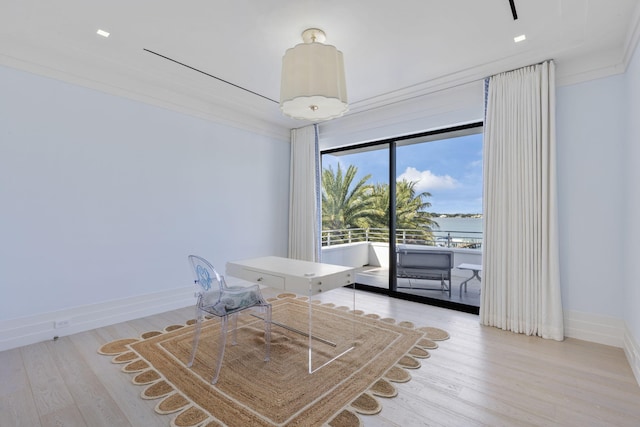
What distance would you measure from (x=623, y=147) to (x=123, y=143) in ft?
16.3

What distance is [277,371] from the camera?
229 cm

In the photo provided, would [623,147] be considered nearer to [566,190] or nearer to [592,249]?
[566,190]

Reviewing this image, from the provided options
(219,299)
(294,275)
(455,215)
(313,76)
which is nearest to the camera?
(313,76)

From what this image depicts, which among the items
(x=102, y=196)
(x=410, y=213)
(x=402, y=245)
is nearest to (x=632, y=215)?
(x=410, y=213)

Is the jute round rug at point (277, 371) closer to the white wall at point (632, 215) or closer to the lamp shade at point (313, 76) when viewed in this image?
the white wall at point (632, 215)

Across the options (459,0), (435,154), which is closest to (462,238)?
(435,154)

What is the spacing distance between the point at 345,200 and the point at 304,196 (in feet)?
2.28

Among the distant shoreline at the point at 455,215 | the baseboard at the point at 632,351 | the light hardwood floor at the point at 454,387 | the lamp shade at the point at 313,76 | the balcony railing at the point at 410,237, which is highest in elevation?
the lamp shade at the point at 313,76

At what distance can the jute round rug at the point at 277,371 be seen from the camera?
1819 mm

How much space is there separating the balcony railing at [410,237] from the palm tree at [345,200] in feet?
0.37

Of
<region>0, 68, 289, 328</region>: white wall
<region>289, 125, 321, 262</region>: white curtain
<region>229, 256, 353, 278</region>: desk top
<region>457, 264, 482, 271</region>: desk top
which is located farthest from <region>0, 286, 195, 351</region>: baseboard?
<region>457, 264, 482, 271</region>: desk top

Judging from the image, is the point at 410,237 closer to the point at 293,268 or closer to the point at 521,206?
the point at 521,206

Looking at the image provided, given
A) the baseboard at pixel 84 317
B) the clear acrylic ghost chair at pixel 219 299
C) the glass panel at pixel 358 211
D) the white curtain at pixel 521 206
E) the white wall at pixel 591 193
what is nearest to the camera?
the clear acrylic ghost chair at pixel 219 299

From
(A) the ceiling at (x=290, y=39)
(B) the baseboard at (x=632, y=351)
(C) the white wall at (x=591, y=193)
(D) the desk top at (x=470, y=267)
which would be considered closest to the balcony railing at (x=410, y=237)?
(D) the desk top at (x=470, y=267)
